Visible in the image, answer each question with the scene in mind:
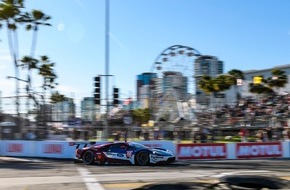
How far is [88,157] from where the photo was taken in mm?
17641

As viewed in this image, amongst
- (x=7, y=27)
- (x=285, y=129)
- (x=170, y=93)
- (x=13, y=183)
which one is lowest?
(x=13, y=183)

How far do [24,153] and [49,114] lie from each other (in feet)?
11.1

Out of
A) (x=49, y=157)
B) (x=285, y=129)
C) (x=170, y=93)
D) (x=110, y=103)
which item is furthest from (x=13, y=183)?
(x=170, y=93)

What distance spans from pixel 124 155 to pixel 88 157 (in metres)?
1.61

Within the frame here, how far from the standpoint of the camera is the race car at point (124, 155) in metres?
16.9

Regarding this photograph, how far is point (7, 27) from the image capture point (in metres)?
31.3

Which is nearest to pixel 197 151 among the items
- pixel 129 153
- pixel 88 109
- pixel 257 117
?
pixel 129 153

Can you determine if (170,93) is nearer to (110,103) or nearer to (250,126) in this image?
(250,126)

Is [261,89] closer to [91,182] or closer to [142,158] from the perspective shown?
[142,158]

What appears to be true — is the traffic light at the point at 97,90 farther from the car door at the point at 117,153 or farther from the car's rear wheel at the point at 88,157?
the car door at the point at 117,153

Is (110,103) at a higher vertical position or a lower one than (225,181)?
higher

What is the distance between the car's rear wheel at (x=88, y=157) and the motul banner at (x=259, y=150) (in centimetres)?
815

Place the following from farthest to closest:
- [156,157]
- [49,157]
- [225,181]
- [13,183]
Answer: [49,157] < [156,157] < [13,183] < [225,181]

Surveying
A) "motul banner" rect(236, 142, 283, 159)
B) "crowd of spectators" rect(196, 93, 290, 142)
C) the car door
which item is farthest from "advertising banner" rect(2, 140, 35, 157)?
"crowd of spectators" rect(196, 93, 290, 142)
